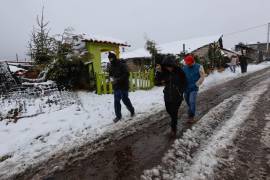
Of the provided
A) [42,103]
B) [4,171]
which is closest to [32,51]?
[42,103]

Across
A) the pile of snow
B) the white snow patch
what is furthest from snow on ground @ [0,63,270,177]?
the pile of snow

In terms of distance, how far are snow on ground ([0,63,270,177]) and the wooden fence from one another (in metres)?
1.63

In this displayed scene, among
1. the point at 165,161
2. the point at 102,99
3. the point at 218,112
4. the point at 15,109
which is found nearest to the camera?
the point at 165,161

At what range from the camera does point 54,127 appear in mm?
5980

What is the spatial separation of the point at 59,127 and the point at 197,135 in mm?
3411

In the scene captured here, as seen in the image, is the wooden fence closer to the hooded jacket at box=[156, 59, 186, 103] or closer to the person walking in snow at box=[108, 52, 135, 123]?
the person walking in snow at box=[108, 52, 135, 123]

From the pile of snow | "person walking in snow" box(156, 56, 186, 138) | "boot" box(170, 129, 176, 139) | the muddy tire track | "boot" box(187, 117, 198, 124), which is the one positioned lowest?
the muddy tire track

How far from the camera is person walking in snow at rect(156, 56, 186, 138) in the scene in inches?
190

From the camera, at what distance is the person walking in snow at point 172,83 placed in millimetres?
4820

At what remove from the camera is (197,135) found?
478 cm

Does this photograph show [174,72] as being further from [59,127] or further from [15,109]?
[15,109]

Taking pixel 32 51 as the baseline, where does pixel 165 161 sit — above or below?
below

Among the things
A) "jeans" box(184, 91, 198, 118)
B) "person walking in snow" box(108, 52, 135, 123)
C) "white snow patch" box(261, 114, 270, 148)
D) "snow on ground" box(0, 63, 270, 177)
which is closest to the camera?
"white snow patch" box(261, 114, 270, 148)

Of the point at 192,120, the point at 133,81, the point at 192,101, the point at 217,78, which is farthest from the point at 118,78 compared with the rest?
the point at 217,78
